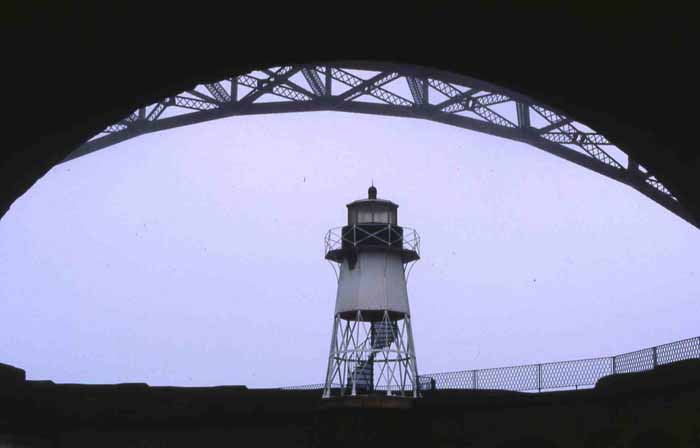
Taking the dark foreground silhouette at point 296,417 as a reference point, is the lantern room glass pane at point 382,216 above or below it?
above

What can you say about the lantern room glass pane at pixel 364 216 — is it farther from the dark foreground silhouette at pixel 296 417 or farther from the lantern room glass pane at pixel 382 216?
the dark foreground silhouette at pixel 296 417

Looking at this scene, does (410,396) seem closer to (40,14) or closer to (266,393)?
(266,393)

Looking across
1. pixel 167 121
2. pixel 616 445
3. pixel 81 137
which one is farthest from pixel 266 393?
pixel 81 137

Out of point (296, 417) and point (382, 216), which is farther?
point (382, 216)

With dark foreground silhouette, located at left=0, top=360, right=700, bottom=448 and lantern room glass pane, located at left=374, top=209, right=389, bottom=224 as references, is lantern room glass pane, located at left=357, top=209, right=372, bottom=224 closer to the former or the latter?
lantern room glass pane, located at left=374, top=209, right=389, bottom=224

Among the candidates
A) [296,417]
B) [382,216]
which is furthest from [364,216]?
[296,417]

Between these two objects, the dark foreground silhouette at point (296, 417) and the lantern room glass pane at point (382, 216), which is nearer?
the dark foreground silhouette at point (296, 417)

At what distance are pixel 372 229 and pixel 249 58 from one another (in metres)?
30.6

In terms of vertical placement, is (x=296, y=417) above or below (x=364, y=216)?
below

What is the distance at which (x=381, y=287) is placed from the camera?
36281 millimetres

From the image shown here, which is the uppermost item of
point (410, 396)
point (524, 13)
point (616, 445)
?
point (410, 396)

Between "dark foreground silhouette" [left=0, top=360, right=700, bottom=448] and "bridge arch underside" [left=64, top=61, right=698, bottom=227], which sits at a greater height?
"bridge arch underside" [left=64, top=61, right=698, bottom=227]

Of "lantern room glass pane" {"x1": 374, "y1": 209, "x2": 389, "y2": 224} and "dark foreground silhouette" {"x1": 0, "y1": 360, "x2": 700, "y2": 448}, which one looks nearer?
"dark foreground silhouette" {"x1": 0, "y1": 360, "x2": 700, "y2": 448}

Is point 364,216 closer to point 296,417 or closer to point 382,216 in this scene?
point 382,216
